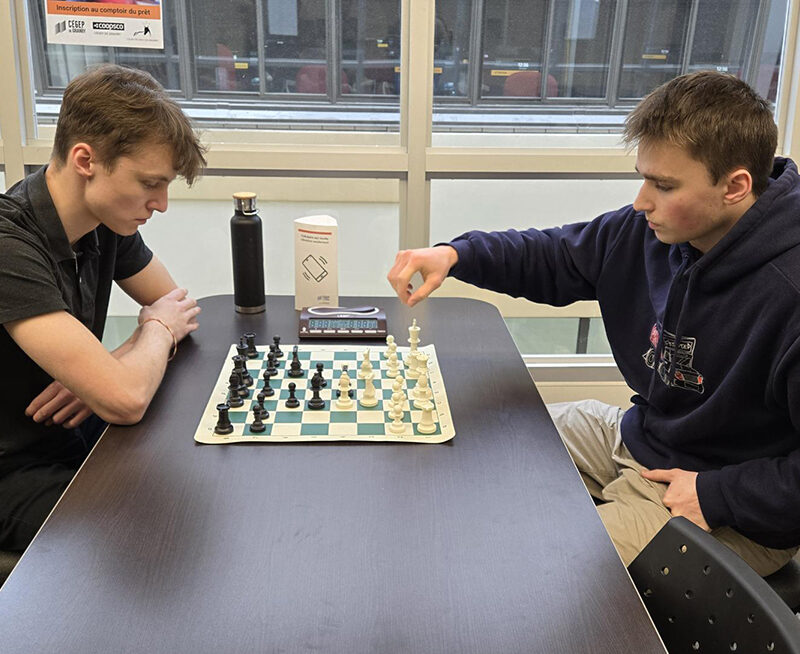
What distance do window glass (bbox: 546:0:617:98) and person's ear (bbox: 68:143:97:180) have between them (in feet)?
5.36

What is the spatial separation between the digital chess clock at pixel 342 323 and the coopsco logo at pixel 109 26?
47.9 inches

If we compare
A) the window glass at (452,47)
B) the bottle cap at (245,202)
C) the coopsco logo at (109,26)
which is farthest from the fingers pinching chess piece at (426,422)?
the coopsco logo at (109,26)

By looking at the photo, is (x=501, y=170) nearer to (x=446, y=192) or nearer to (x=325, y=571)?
(x=446, y=192)

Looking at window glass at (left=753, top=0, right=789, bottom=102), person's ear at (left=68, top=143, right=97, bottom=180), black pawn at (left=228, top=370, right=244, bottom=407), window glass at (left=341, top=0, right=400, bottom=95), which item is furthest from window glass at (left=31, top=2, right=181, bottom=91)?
window glass at (left=753, top=0, right=789, bottom=102)

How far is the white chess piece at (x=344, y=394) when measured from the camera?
132cm

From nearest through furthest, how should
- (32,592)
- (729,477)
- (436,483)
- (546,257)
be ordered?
1. (32,592)
2. (436,483)
3. (729,477)
4. (546,257)

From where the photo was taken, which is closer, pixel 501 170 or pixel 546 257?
pixel 546 257

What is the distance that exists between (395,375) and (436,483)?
38cm

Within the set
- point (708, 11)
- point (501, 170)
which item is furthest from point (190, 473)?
point (708, 11)

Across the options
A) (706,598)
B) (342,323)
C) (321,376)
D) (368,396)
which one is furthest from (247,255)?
(706,598)

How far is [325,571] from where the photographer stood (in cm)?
90

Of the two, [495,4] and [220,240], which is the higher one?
[495,4]

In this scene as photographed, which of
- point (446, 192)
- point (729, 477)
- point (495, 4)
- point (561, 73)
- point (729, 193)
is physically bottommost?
point (729, 477)

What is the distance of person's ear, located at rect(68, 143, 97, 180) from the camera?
141 cm
